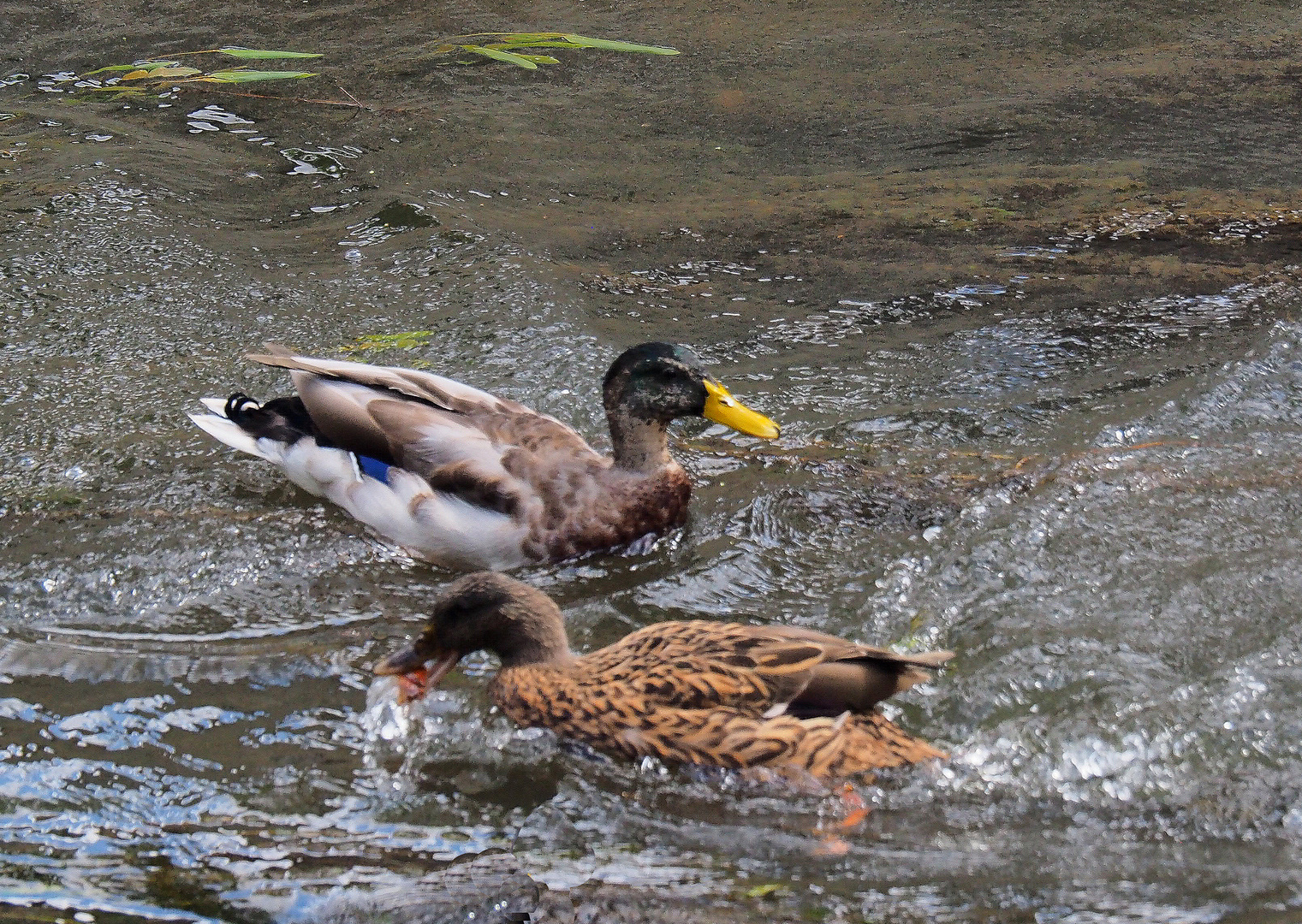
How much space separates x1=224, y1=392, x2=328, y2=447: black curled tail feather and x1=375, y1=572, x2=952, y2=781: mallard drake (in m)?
1.98

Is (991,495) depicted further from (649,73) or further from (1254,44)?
(1254,44)

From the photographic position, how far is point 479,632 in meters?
4.22

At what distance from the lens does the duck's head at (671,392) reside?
5.59 metres

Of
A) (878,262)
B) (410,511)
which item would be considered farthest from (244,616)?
(878,262)

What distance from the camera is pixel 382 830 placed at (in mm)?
3701

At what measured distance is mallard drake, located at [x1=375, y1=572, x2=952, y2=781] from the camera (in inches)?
156

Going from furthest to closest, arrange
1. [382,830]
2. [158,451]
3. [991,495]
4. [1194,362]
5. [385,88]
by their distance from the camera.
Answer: [385,88]
[1194,362]
[158,451]
[991,495]
[382,830]

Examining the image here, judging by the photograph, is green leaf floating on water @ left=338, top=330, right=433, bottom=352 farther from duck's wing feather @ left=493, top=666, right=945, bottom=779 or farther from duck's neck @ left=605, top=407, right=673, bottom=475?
duck's wing feather @ left=493, top=666, right=945, bottom=779

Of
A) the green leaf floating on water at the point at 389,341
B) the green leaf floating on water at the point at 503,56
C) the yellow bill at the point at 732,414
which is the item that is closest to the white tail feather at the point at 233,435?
the green leaf floating on water at the point at 389,341

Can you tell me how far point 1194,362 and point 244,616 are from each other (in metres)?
4.49

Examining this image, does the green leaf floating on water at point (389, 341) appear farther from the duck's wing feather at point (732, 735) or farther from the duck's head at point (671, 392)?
the duck's wing feather at point (732, 735)

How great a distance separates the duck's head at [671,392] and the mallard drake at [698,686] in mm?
1524

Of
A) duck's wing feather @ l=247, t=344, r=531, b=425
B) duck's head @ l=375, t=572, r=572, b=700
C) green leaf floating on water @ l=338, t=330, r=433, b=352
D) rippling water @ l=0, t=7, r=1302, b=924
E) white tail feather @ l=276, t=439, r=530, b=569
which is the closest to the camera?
rippling water @ l=0, t=7, r=1302, b=924

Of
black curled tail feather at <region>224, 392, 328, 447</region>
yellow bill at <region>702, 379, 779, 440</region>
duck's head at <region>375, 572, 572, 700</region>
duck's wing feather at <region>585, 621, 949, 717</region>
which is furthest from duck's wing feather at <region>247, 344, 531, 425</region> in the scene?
duck's wing feather at <region>585, 621, 949, 717</region>
